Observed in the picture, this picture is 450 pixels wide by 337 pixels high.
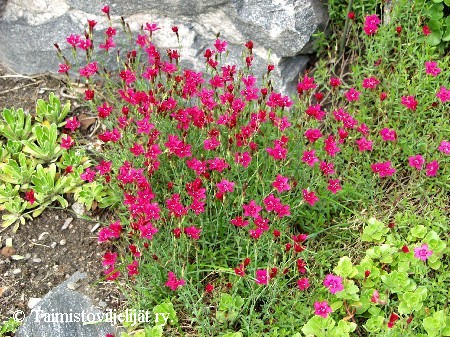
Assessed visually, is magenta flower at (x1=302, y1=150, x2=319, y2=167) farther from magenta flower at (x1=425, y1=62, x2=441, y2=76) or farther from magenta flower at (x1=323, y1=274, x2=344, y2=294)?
magenta flower at (x1=425, y1=62, x2=441, y2=76)

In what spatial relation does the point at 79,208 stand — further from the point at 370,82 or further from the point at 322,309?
the point at 370,82

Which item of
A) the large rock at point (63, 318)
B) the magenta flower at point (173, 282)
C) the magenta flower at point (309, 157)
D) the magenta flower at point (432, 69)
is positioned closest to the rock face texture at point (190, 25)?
the magenta flower at point (432, 69)

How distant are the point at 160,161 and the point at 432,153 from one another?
1685 millimetres

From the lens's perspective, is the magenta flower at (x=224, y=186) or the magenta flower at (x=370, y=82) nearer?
the magenta flower at (x=224, y=186)

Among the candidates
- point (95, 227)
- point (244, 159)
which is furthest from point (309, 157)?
point (95, 227)

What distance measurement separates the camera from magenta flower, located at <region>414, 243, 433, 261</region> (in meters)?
3.30

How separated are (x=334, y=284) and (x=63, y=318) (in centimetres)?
150

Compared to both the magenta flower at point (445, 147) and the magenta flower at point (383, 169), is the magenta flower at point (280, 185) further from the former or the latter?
the magenta flower at point (445, 147)

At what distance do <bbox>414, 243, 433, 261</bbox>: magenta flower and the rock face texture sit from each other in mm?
1631

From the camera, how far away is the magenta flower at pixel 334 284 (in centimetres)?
315

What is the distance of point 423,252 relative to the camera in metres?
3.31

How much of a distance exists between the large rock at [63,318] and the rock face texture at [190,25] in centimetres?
189

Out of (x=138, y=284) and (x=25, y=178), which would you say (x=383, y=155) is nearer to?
(x=138, y=284)

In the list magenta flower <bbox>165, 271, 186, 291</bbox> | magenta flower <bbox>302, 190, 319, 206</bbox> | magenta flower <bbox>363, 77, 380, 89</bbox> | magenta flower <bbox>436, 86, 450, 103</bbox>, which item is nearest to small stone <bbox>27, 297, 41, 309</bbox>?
magenta flower <bbox>165, 271, 186, 291</bbox>
